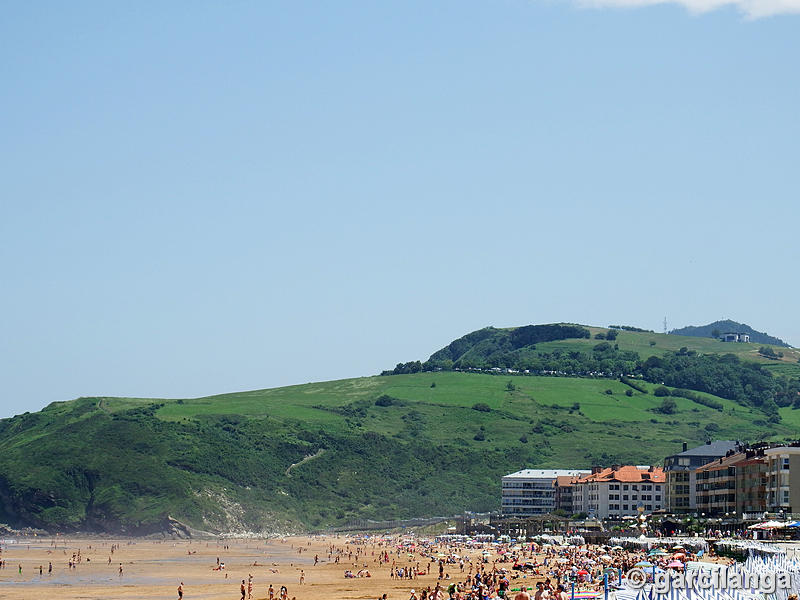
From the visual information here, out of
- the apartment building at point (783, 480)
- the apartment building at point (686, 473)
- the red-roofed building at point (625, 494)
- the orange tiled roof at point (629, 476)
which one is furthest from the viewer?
the orange tiled roof at point (629, 476)

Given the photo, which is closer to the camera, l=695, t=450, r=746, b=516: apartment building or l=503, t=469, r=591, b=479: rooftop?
l=695, t=450, r=746, b=516: apartment building

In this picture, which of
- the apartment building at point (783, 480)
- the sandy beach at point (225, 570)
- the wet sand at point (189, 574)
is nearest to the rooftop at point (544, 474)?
the sandy beach at point (225, 570)

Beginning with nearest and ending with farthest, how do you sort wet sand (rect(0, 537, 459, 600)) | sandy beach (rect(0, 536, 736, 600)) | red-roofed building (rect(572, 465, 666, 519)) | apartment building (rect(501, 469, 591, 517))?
wet sand (rect(0, 537, 459, 600)) < sandy beach (rect(0, 536, 736, 600)) < red-roofed building (rect(572, 465, 666, 519)) < apartment building (rect(501, 469, 591, 517))

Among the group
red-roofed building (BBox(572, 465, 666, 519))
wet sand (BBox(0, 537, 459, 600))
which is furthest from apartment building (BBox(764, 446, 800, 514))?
red-roofed building (BBox(572, 465, 666, 519))

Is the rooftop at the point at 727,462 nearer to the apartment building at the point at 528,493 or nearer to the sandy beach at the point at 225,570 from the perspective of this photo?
the sandy beach at the point at 225,570

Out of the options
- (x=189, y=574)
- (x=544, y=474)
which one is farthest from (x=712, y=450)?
(x=189, y=574)

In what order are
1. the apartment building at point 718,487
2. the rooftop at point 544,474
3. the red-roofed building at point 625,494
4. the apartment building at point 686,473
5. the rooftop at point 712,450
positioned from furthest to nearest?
the rooftop at point 544,474
the red-roofed building at point 625,494
the rooftop at point 712,450
the apartment building at point 686,473
the apartment building at point 718,487

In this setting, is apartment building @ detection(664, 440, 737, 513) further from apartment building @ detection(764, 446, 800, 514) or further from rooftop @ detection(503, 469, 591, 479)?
rooftop @ detection(503, 469, 591, 479)

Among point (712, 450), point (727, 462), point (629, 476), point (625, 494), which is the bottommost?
point (625, 494)

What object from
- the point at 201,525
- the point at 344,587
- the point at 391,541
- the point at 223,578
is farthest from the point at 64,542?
the point at 344,587

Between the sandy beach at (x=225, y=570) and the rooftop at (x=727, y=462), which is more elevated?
the rooftop at (x=727, y=462)

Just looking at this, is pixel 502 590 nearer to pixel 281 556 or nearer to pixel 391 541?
pixel 281 556

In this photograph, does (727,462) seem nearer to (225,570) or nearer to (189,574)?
(225,570)

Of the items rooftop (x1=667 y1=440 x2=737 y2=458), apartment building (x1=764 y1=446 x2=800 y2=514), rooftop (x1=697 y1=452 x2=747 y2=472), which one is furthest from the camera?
rooftop (x1=667 y1=440 x2=737 y2=458)
